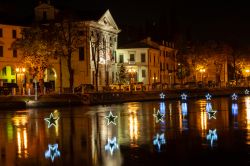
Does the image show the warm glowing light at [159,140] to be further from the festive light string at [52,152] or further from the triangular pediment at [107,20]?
the triangular pediment at [107,20]

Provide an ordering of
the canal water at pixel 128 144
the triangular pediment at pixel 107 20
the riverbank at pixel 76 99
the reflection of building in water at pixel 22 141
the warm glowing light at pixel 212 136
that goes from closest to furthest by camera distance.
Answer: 1. the canal water at pixel 128 144
2. the reflection of building in water at pixel 22 141
3. the warm glowing light at pixel 212 136
4. the riverbank at pixel 76 99
5. the triangular pediment at pixel 107 20

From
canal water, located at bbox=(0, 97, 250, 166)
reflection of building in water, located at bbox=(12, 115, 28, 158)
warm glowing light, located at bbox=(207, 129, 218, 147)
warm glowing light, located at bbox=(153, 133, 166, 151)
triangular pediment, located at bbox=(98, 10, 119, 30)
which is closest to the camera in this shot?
canal water, located at bbox=(0, 97, 250, 166)

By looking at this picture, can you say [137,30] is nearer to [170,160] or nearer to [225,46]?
[225,46]

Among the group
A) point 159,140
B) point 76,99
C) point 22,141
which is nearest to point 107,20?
point 76,99

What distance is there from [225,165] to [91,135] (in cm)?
946

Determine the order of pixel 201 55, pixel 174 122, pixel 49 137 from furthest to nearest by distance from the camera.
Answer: pixel 201 55 < pixel 174 122 < pixel 49 137

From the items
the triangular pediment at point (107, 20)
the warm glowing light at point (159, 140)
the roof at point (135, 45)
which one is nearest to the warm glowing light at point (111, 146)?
the warm glowing light at point (159, 140)

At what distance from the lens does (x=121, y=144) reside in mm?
19578

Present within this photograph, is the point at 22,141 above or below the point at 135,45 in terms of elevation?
below

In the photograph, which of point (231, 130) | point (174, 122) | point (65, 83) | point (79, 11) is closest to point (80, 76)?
point (65, 83)

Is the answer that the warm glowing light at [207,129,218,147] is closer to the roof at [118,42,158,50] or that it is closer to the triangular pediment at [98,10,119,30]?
the triangular pediment at [98,10,119,30]

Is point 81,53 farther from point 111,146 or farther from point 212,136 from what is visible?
point 111,146

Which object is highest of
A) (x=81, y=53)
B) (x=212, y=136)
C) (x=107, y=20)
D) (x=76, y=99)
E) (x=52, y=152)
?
(x=107, y=20)

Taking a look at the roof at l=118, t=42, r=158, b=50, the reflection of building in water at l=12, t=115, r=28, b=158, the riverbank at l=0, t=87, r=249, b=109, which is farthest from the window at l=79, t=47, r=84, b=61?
the reflection of building in water at l=12, t=115, r=28, b=158
